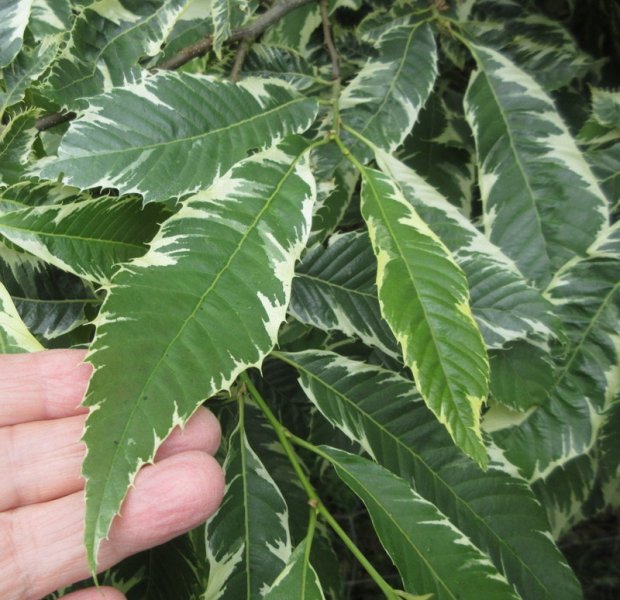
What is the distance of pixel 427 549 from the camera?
64 cm

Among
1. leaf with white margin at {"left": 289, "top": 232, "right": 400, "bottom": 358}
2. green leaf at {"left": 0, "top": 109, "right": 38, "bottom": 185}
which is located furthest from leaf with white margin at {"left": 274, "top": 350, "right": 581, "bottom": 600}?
green leaf at {"left": 0, "top": 109, "right": 38, "bottom": 185}

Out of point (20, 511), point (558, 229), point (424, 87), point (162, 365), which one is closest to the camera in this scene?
point (162, 365)

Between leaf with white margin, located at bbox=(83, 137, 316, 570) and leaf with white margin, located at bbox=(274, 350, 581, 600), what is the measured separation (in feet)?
0.71

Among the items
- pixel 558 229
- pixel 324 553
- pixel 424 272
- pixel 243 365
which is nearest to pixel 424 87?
pixel 558 229

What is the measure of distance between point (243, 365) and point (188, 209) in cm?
16

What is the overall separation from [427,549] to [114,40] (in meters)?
0.68

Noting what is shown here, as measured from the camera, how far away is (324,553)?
0.93m

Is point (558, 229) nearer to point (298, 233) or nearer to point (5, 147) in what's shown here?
point (298, 233)

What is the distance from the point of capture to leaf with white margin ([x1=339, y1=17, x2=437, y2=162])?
819 millimetres

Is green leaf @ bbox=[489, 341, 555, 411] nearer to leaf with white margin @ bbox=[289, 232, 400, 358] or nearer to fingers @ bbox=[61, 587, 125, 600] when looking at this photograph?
leaf with white margin @ bbox=[289, 232, 400, 358]

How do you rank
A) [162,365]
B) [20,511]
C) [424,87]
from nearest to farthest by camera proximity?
[162,365]
[20,511]
[424,87]

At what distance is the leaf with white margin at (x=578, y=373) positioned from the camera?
73cm

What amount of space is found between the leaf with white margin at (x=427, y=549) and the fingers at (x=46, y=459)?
186 mm

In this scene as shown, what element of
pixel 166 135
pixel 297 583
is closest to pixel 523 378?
pixel 297 583
